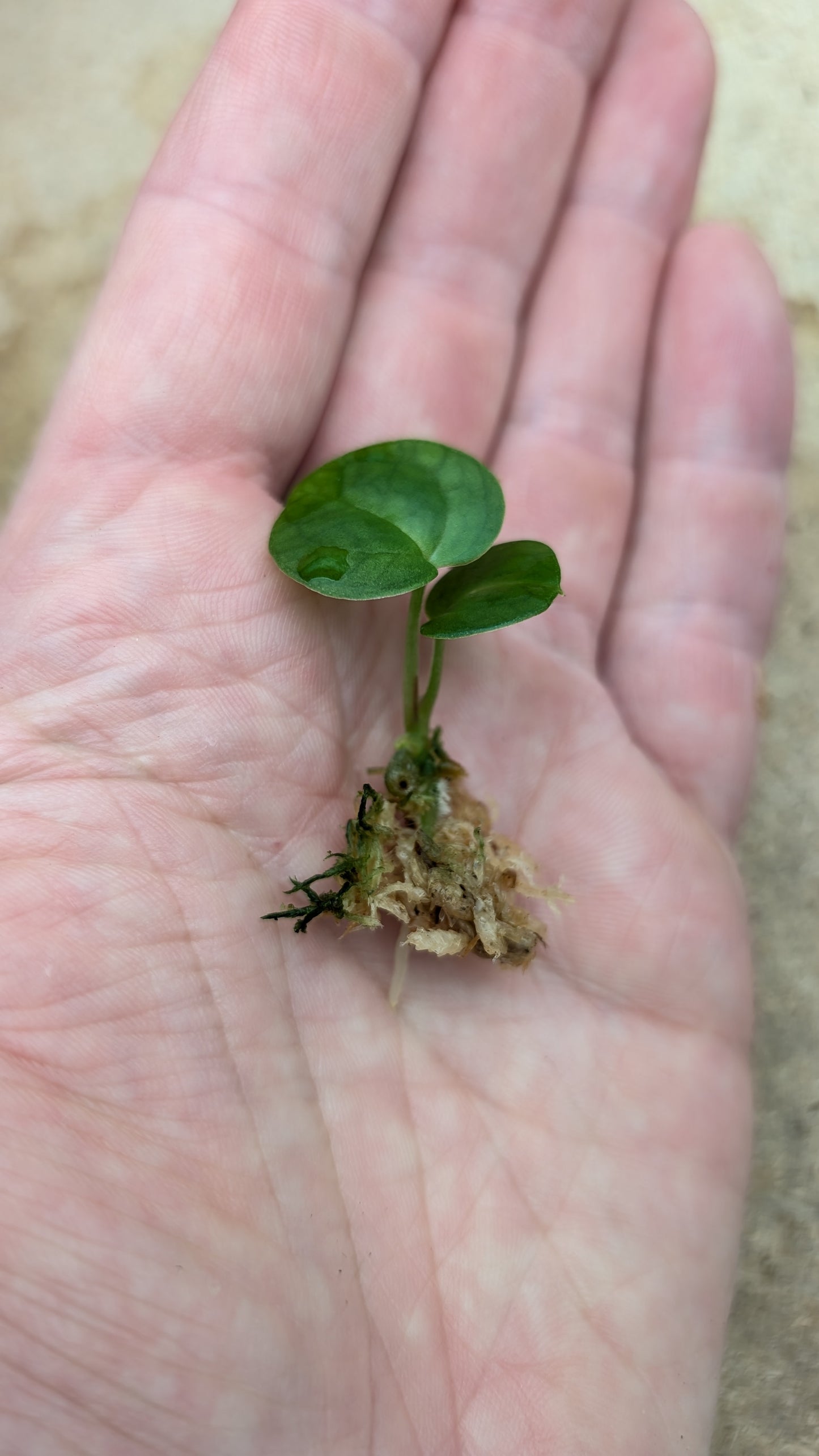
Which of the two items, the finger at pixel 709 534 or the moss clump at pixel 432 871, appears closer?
the moss clump at pixel 432 871

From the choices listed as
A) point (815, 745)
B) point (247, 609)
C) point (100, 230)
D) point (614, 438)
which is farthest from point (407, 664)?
point (100, 230)

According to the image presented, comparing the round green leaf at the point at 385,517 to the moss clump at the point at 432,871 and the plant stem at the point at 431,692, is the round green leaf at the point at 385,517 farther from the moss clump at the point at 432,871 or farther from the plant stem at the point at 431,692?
the moss clump at the point at 432,871

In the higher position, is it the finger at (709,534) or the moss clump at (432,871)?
the finger at (709,534)

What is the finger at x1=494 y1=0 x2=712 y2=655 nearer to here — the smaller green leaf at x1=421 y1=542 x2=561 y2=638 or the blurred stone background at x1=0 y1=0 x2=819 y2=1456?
the smaller green leaf at x1=421 y1=542 x2=561 y2=638

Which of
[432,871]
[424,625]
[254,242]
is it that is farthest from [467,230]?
[432,871]

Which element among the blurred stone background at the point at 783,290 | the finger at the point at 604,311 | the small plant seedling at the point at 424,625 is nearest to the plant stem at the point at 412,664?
the small plant seedling at the point at 424,625

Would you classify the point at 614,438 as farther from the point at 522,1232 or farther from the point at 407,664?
the point at 522,1232

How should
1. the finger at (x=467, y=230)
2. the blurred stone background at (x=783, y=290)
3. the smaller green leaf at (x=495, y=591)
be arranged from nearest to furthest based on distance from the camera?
1. the smaller green leaf at (x=495, y=591)
2. the finger at (x=467, y=230)
3. the blurred stone background at (x=783, y=290)
